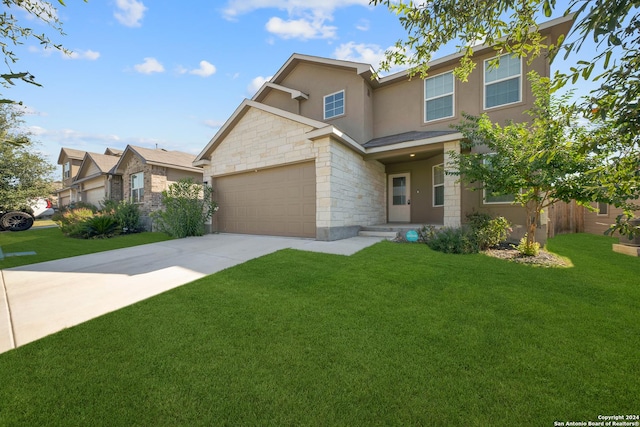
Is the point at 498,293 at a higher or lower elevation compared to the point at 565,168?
lower

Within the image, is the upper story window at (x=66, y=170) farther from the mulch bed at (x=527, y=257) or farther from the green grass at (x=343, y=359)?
the mulch bed at (x=527, y=257)

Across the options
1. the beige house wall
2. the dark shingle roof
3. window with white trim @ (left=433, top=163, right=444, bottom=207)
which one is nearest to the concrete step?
window with white trim @ (left=433, top=163, right=444, bottom=207)

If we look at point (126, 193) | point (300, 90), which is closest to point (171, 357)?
point (300, 90)

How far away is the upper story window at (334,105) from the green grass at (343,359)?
912 centimetres

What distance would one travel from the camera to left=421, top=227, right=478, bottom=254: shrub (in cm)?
641

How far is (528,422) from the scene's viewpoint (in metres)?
1.72

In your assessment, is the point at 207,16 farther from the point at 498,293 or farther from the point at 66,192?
the point at 66,192

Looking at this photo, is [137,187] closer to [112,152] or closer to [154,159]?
[154,159]

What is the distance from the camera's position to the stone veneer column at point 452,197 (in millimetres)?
8094

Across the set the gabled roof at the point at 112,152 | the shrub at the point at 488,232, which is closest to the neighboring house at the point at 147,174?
the gabled roof at the point at 112,152

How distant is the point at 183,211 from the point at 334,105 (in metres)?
7.85

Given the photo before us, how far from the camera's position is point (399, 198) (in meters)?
11.8

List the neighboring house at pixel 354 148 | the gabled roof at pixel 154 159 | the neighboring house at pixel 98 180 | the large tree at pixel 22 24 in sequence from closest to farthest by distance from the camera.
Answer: the large tree at pixel 22 24 < the neighboring house at pixel 354 148 < the gabled roof at pixel 154 159 < the neighboring house at pixel 98 180

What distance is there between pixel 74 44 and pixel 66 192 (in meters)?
30.4
